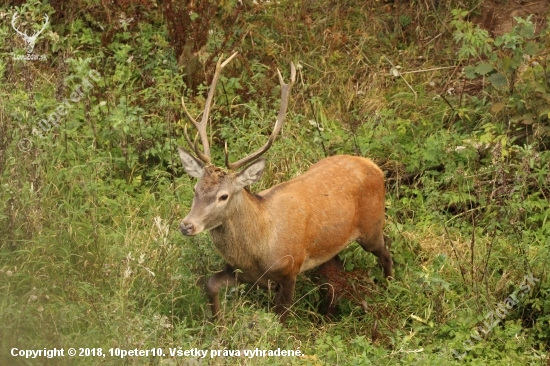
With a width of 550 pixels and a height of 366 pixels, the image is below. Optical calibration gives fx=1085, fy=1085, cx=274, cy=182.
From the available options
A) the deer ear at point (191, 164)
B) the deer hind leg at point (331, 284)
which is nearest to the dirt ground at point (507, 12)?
the deer hind leg at point (331, 284)

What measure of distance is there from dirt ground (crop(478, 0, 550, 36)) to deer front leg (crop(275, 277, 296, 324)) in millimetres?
4511

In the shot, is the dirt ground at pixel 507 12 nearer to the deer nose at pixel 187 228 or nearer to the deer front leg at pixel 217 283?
Answer: the deer front leg at pixel 217 283

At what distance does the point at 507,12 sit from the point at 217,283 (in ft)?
17.0

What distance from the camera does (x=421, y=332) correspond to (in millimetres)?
7625

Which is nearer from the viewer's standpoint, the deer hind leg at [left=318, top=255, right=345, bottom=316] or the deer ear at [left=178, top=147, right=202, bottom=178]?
the deer ear at [left=178, top=147, right=202, bottom=178]

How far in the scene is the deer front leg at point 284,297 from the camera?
7.47 metres

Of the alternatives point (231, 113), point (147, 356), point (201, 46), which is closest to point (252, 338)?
point (147, 356)

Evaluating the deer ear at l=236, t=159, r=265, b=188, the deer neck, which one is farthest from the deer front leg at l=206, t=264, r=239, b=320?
the deer ear at l=236, t=159, r=265, b=188

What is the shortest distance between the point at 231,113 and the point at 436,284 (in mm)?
2882

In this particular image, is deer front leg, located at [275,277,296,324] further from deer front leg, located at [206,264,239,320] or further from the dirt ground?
the dirt ground

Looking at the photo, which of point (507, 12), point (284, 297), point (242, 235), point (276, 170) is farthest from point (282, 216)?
point (507, 12)

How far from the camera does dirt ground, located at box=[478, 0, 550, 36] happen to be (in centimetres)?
1086

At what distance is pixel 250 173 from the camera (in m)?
7.19

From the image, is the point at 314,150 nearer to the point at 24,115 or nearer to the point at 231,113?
the point at 231,113
